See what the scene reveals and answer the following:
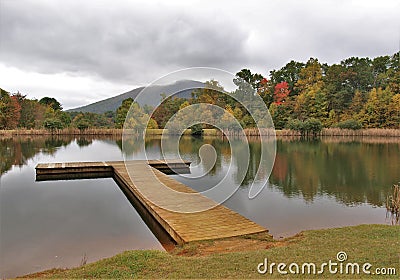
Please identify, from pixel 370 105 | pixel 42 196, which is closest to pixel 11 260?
pixel 42 196

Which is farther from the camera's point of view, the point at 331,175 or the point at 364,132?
the point at 364,132

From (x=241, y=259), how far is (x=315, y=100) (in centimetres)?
3707

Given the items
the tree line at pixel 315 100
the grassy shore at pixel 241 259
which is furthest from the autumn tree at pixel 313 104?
the grassy shore at pixel 241 259

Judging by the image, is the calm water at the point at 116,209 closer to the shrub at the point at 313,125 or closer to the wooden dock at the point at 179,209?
the wooden dock at the point at 179,209

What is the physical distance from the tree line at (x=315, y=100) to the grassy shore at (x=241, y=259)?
26.4 metres

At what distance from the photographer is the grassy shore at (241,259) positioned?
3385 millimetres

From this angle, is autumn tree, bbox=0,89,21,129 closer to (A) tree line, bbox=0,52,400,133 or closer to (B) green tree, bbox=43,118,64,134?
(A) tree line, bbox=0,52,400,133

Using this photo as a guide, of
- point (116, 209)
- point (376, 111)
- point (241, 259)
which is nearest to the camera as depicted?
point (241, 259)

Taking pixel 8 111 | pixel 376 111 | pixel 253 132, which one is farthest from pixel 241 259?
pixel 8 111

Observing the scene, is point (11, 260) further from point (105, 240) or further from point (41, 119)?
point (41, 119)

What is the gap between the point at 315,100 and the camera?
38406 millimetres

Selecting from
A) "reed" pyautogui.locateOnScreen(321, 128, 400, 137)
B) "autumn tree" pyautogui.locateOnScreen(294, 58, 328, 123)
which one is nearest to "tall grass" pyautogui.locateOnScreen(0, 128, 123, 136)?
"autumn tree" pyautogui.locateOnScreen(294, 58, 328, 123)

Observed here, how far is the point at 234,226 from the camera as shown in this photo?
17.6 ft

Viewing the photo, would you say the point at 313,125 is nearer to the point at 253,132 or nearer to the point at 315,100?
the point at 315,100
